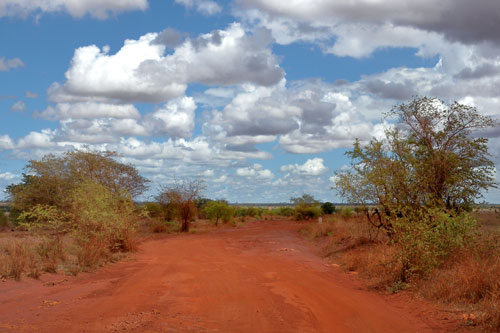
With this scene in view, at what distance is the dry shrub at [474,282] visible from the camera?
29.5 ft

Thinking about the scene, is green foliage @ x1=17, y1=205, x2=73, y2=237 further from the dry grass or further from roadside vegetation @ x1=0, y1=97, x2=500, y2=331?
the dry grass

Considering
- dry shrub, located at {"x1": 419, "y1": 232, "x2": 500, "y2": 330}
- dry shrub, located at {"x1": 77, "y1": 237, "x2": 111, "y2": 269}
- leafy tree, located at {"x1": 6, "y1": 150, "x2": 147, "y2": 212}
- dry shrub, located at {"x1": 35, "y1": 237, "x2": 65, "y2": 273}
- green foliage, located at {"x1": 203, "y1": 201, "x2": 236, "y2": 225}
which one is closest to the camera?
dry shrub, located at {"x1": 419, "y1": 232, "x2": 500, "y2": 330}

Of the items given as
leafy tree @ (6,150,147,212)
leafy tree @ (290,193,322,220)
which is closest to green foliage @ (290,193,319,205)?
leafy tree @ (290,193,322,220)

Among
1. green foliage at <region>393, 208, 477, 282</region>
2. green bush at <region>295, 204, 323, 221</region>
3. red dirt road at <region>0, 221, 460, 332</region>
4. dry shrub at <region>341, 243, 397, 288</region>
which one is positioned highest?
green bush at <region>295, 204, 323, 221</region>

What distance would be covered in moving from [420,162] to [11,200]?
35.3m

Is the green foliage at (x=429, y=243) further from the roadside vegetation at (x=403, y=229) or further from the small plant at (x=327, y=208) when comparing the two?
the small plant at (x=327, y=208)

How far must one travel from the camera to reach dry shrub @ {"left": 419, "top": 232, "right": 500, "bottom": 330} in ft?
29.5

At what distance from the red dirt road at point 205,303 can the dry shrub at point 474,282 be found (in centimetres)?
81

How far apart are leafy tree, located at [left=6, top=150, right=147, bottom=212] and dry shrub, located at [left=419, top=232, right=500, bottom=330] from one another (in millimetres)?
29440

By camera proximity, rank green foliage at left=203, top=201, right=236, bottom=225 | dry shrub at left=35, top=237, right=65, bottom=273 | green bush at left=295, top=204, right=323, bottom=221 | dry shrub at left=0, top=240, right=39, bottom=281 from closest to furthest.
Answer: dry shrub at left=0, top=240, right=39, bottom=281 < dry shrub at left=35, top=237, right=65, bottom=273 < green foliage at left=203, top=201, right=236, bottom=225 < green bush at left=295, top=204, right=323, bottom=221

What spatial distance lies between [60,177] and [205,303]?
109ft

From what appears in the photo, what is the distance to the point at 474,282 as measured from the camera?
10297 millimetres

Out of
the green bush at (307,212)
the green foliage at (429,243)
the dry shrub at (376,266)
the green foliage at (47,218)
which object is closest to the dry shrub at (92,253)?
the green foliage at (47,218)

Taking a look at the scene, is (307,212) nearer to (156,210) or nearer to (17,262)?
(156,210)
